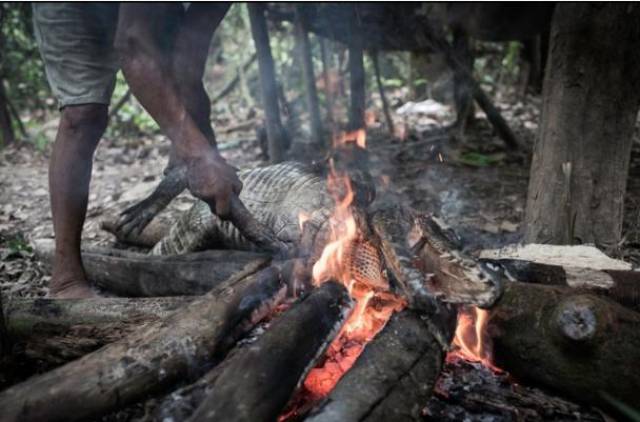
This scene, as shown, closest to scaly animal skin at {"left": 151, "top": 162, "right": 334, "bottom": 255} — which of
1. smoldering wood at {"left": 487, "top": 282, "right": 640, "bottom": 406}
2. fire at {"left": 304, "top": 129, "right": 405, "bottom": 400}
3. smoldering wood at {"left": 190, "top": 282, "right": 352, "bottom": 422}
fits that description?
fire at {"left": 304, "top": 129, "right": 405, "bottom": 400}

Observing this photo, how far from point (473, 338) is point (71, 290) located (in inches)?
75.4

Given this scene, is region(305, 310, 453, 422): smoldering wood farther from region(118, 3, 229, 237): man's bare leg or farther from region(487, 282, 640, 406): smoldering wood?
region(118, 3, 229, 237): man's bare leg

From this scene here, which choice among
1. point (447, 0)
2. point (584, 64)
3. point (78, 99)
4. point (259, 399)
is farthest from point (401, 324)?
point (447, 0)

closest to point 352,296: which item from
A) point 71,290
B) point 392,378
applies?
point 392,378

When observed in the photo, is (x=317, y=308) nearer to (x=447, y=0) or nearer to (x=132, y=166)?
(x=447, y=0)

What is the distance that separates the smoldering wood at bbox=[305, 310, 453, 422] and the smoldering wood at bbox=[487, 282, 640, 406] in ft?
0.76

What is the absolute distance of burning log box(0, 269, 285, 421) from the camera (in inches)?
61.8

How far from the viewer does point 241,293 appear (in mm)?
2008

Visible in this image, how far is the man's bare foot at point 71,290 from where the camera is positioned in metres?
2.68

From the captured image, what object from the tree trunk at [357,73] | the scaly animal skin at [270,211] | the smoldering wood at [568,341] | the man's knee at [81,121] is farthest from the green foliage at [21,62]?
the smoldering wood at [568,341]

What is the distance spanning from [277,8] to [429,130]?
241 centimetres

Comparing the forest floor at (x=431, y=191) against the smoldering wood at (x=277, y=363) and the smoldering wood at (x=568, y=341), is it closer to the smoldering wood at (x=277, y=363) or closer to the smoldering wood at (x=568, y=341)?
the smoldering wood at (x=568, y=341)

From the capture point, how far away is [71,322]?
2.20 metres

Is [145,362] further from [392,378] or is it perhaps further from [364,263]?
[364,263]
